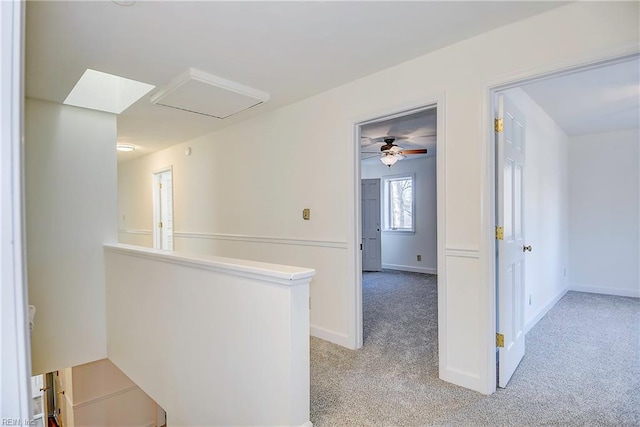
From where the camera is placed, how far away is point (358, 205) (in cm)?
295

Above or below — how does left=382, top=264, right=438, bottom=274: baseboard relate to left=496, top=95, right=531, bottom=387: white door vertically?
below

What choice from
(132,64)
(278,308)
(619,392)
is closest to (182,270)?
(278,308)

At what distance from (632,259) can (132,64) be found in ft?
20.6

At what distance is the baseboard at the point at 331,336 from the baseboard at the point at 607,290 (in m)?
4.04

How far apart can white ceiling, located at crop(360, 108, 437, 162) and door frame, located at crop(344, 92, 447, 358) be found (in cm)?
91

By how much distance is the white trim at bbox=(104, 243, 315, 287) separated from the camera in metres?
1.57

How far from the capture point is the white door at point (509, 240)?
221cm

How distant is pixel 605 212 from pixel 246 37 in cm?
534

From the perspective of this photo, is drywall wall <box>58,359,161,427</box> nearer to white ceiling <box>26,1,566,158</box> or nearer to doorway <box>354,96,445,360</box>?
white ceiling <box>26,1,566,158</box>

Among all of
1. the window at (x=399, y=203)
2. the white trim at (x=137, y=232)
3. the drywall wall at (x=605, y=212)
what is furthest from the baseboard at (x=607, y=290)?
the white trim at (x=137, y=232)

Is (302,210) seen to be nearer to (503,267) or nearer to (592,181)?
(503,267)

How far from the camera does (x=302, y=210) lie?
3359 millimetres

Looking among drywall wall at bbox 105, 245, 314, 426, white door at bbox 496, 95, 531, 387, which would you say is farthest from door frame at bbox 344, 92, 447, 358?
drywall wall at bbox 105, 245, 314, 426

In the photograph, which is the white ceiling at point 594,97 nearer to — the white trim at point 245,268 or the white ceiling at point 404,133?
the white ceiling at point 404,133
